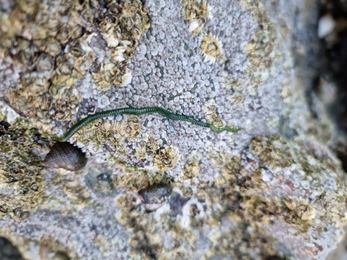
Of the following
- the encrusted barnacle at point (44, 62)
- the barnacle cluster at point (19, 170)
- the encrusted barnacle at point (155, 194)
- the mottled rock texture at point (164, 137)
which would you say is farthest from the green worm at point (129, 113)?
the encrusted barnacle at point (155, 194)

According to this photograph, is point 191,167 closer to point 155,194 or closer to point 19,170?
point 155,194

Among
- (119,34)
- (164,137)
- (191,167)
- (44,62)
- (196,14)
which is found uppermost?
(196,14)

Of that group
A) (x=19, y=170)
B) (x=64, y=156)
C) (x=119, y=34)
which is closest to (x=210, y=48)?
(x=119, y=34)

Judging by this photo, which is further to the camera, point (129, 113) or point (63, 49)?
point (129, 113)

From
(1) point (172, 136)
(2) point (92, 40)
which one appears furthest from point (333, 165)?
(2) point (92, 40)

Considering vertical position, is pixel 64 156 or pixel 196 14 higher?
pixel 196 14

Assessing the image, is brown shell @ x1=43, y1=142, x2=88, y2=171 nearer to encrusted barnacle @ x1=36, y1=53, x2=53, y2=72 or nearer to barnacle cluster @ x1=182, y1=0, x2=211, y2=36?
encrusted barnacle @ x1=36, y1=53, x2=53, y2=72

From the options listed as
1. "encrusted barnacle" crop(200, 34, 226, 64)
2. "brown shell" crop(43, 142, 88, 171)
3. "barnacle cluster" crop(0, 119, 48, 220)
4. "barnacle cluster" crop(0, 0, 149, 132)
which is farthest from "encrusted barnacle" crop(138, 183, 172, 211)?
"encrusted barnacle" crop(200, 34, 226, 64)
